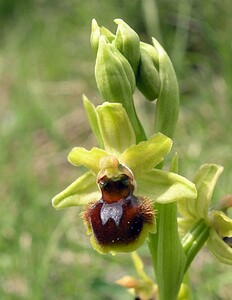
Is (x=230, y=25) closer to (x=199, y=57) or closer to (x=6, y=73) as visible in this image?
(x=199, y=57)

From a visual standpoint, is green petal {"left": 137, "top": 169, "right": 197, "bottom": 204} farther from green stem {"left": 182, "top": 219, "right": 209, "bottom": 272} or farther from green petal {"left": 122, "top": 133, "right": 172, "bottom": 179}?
green stem {"left": 182, "top": 219, "right": 209, "bottom": 272}

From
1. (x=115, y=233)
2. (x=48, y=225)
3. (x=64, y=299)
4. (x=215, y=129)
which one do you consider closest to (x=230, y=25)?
(x=215, y=129)

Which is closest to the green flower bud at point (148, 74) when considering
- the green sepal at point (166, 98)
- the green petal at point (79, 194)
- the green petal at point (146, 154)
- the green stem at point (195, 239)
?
the green sepal at point (166, 98)

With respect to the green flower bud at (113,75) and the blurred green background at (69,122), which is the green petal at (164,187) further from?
the blurred green background at (69,122)

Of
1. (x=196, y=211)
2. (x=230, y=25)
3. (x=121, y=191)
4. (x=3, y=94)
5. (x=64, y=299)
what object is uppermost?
(x=121, y=191)

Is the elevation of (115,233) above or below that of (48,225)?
above

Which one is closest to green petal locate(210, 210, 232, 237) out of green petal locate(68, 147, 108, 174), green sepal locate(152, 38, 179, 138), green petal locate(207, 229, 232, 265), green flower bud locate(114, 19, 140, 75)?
green petal locate(207, 229, 232, 265)
